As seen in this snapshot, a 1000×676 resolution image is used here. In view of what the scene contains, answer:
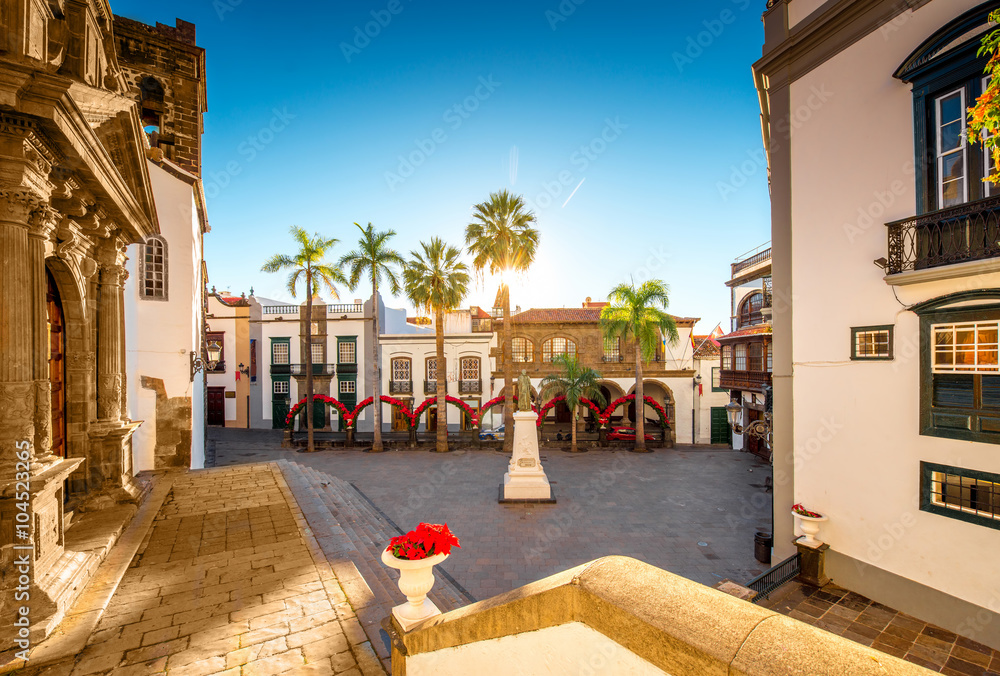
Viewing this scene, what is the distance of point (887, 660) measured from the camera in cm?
165

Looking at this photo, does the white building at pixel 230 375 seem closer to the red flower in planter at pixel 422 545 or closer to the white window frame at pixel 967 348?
the red flower in planter at pixel 422 545

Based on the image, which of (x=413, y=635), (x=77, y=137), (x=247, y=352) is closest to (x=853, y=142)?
(x=413, y=635)

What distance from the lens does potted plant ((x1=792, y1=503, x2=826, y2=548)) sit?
333 inches

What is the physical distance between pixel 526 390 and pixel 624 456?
963cm

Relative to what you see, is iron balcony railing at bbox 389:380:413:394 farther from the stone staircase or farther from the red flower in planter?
the red flower in planter

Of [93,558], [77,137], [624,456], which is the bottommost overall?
[624,456]

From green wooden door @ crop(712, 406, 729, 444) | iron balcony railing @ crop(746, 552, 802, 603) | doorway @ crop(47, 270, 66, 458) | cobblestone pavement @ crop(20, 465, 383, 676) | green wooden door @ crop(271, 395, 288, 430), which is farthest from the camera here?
green wooden door @ crop(271, 395, 288, 430)

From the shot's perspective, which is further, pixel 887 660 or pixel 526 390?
pixel 526 390

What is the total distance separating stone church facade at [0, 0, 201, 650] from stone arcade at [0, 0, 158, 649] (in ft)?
0.05

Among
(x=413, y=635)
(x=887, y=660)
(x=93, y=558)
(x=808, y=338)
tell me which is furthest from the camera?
(x=808, y=338)

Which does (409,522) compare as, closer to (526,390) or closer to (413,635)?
(526,390)

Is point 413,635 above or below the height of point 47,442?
below

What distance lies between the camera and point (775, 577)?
8.28 m

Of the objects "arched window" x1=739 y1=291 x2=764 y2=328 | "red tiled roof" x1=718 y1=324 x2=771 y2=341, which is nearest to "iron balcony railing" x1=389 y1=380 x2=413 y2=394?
"red tiled roof" x1=718 y1=324 x2=771 y2=341
